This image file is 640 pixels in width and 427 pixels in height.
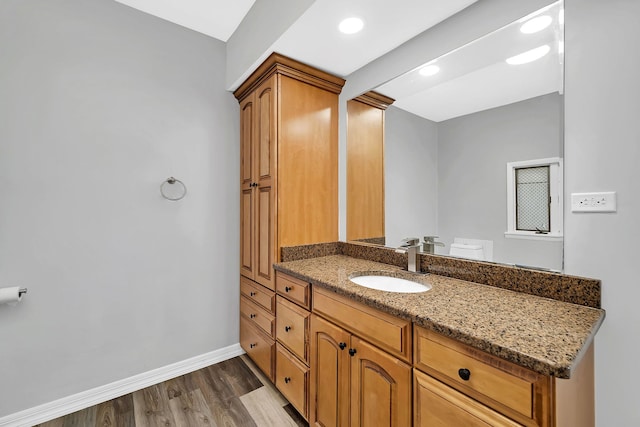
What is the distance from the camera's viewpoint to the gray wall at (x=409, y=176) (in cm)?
163

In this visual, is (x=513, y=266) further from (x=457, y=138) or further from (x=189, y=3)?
(x=189, y=3)

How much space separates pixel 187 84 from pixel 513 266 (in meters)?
2.39

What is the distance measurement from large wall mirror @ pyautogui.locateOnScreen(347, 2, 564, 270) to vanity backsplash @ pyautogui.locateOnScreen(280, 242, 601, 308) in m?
0.06

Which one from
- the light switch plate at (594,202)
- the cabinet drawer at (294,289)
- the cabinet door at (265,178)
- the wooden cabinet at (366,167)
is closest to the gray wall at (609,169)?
the light switch plate at (594,202)

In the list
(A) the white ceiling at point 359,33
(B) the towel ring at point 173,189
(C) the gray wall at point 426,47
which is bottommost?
(B) the towel ring at point 173,189

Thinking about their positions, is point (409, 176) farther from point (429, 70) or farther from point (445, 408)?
point (445, 408)

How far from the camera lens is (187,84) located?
210 centimetres

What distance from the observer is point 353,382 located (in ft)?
3.97

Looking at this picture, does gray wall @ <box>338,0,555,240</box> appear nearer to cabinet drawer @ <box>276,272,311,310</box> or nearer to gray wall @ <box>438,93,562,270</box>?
gray wall @ <box>438,93,562,270</box>

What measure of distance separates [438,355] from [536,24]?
1.38 meters

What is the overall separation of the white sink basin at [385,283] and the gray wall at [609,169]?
0.66 meters

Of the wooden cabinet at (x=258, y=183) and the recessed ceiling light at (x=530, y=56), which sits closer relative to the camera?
the recessed ceiling light at (x=530, y=56)

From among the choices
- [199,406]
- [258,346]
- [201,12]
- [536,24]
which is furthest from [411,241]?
[201,12]

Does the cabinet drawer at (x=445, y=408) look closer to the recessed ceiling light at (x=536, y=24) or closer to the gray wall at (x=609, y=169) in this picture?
the gray wall at (x=609, y=169)
